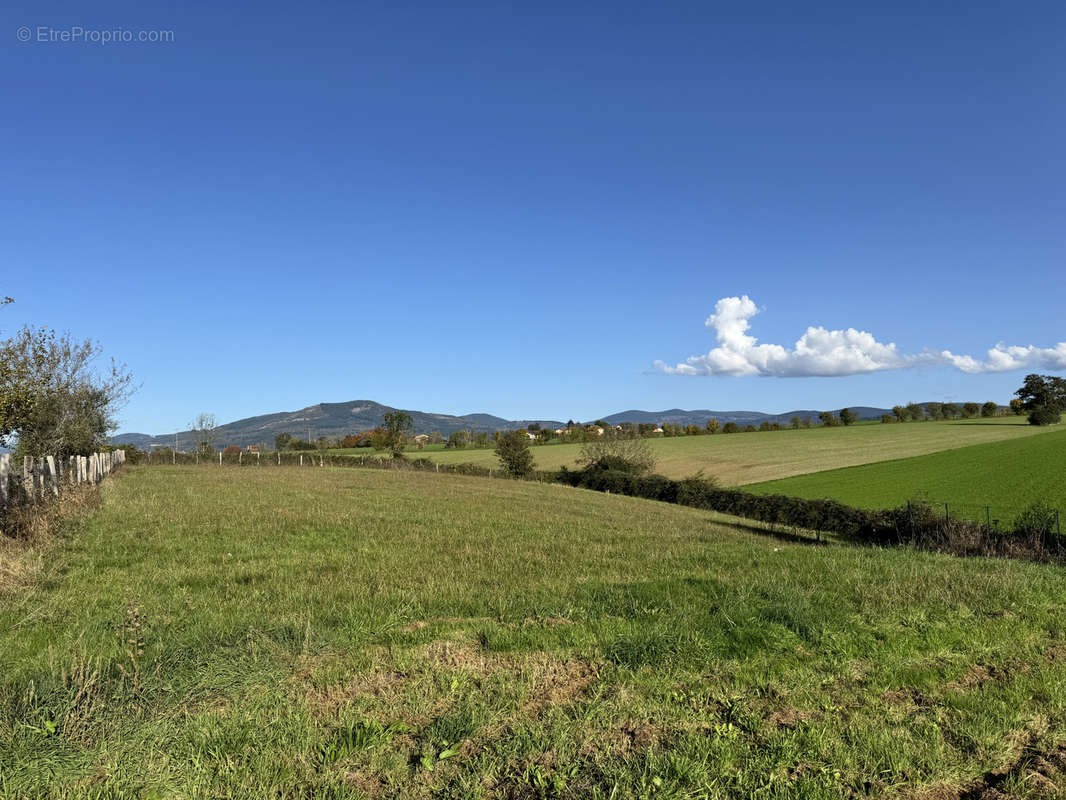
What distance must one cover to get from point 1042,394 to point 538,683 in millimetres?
158804

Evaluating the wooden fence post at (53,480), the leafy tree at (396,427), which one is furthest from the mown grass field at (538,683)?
the leafy tree at (396,427)

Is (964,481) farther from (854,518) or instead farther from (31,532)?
(31,532)

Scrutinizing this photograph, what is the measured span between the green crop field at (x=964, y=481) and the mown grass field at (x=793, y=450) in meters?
5.58

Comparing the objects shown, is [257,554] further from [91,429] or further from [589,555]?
[91,429]

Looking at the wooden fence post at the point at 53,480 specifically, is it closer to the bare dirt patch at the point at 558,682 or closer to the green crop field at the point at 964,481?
the bare dirt patch at the point at 558,682

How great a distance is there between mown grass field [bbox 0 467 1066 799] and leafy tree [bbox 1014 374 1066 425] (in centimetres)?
13533

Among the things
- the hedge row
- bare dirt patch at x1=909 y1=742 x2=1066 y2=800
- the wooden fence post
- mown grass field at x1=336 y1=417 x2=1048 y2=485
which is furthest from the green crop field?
the wooden fence post

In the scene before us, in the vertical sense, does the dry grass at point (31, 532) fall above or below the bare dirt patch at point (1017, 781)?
above

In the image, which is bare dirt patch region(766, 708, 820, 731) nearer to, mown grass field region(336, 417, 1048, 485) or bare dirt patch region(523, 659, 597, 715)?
bare dirt patch region(523, 659, 597, 715)

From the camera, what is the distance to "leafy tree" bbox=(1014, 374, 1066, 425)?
117 m

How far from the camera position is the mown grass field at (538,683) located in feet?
14.6

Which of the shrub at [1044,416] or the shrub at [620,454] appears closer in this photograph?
the shrub at [620,454]

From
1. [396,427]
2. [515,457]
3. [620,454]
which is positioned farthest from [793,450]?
[396,427]

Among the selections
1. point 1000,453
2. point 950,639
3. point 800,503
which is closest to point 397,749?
point 950,639
